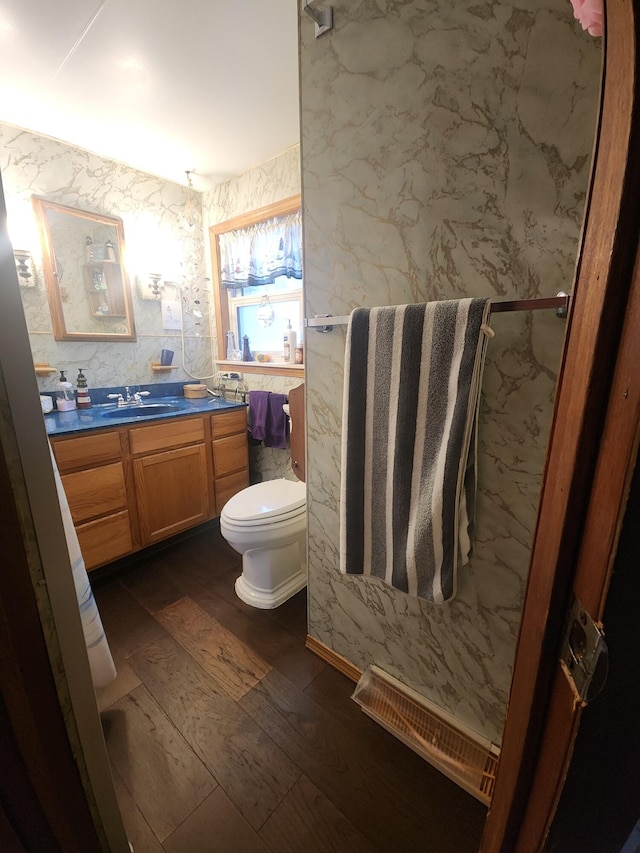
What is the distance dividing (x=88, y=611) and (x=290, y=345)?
174 centimetres

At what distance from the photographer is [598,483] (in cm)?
33

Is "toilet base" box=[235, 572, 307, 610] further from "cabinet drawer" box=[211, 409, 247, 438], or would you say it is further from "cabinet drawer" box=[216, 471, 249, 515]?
"cabinet drawer" box=[211, 409, 247, 438]

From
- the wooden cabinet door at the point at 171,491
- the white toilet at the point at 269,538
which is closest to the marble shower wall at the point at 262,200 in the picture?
the wooden cabinet door at the point at 171,491

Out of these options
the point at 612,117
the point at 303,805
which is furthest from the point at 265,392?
the point at 612,117

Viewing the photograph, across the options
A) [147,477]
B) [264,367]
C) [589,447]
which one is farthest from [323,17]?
[147,477]

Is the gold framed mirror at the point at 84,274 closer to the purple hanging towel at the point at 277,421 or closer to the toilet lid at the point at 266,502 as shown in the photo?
the purple hanging towel at the point at 277,421

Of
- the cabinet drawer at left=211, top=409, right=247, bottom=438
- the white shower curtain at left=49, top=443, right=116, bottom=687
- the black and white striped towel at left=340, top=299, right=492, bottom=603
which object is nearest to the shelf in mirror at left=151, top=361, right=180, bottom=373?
the cabinet drawer at left=211, top=409, right=247, bottom=438

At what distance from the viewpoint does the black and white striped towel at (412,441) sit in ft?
2.53

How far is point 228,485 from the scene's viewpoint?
7.62ft

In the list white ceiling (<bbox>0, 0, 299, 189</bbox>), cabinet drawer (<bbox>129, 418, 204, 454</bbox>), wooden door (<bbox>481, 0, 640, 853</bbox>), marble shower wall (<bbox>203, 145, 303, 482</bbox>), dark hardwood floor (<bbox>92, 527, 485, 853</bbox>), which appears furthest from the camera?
marble shower wall (<bbox>203, 145, 303, 482</bbox>)

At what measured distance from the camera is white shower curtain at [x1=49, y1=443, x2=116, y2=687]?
83 cm

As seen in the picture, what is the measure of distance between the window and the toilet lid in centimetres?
84

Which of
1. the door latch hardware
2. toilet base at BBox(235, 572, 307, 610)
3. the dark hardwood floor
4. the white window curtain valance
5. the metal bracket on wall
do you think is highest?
the metal bracket on wall

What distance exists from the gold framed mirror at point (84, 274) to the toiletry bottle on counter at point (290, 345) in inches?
41.9
